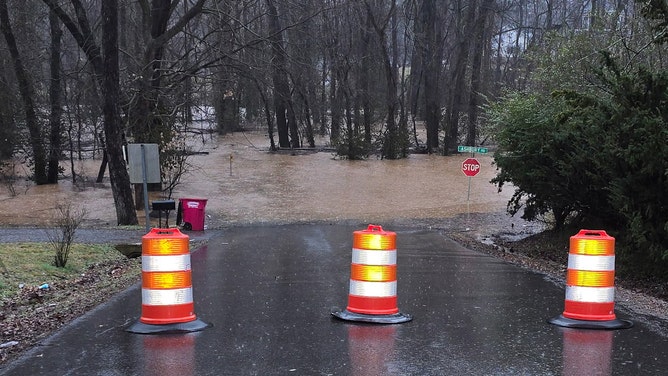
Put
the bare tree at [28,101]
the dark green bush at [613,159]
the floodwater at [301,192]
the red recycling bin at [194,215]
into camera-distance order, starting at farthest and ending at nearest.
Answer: the bare tree at [28,101]
the floodwater at [301,192]
the red recycling bin at [194,215]
the dark green bush at [613,159]

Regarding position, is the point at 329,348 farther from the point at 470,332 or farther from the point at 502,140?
the point at 502,140

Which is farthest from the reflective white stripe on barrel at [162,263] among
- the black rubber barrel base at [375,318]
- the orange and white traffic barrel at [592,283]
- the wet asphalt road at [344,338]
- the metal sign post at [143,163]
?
the metal sign post at [143,163]

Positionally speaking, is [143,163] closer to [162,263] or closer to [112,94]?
[112,94]

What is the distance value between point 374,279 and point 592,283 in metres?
2.08

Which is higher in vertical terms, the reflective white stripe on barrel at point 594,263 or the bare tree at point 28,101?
the bare tree at point 28,101

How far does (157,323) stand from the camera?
7004 mm

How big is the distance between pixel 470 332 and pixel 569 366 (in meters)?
1.32

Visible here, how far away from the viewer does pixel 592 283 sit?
7.28m

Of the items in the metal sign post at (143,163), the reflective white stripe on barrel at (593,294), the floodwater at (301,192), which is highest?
the metal sign post at (143,163)

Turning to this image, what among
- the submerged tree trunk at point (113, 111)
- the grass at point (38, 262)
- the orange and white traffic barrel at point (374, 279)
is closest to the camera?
Result: the orange and white traffic barrel at point (374, 279)

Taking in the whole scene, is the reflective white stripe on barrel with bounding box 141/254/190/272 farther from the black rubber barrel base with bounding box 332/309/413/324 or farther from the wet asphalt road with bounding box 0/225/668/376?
the black rubber barrel base with bounding box 332/309/413/324

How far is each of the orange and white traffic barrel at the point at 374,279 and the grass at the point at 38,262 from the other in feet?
14.5

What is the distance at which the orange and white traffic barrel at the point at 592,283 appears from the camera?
23.7ft

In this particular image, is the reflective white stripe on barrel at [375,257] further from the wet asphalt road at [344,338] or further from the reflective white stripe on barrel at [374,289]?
the wet asphalt road at [344,338]
